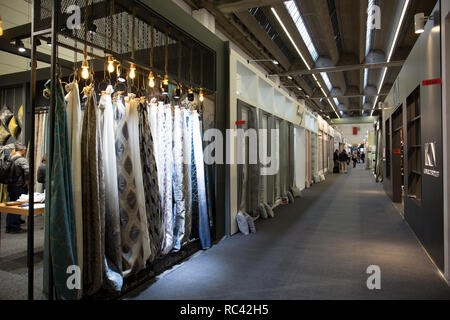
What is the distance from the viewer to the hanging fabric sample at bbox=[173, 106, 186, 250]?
11.4 ft

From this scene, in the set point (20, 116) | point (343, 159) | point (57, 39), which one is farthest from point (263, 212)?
point (343, 159)

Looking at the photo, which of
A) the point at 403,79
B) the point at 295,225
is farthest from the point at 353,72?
the point at 295,225

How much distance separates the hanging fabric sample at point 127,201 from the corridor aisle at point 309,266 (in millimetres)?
310

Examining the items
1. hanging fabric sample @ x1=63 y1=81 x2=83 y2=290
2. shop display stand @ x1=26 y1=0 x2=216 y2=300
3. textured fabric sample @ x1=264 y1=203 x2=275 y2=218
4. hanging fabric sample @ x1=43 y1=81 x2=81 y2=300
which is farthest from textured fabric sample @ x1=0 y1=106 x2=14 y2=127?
textured fabric sample @ x1=264 y1=203 x2=275 y2=218

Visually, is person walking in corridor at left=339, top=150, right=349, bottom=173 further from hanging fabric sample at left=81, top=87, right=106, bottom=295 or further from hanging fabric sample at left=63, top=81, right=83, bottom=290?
hanging fabric sample at left=63, top=81, right=83, bottom=290

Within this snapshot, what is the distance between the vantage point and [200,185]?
3.83 m

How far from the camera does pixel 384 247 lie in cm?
404

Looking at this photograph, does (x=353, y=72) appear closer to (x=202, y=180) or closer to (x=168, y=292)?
(x=202, y=180)

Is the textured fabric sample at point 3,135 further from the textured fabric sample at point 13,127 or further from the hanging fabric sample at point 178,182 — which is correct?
the hanging fabric sample at point 178,182

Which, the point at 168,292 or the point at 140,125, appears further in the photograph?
the point at 140,125

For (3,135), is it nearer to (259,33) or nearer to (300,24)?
(259,33)

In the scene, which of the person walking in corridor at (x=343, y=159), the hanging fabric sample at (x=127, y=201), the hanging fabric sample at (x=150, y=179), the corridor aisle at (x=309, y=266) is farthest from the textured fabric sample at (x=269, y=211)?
the person walking in corridor at (x=343, y=159)

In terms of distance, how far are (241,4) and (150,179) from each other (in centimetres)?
383

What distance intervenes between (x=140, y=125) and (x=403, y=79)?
4.60m
